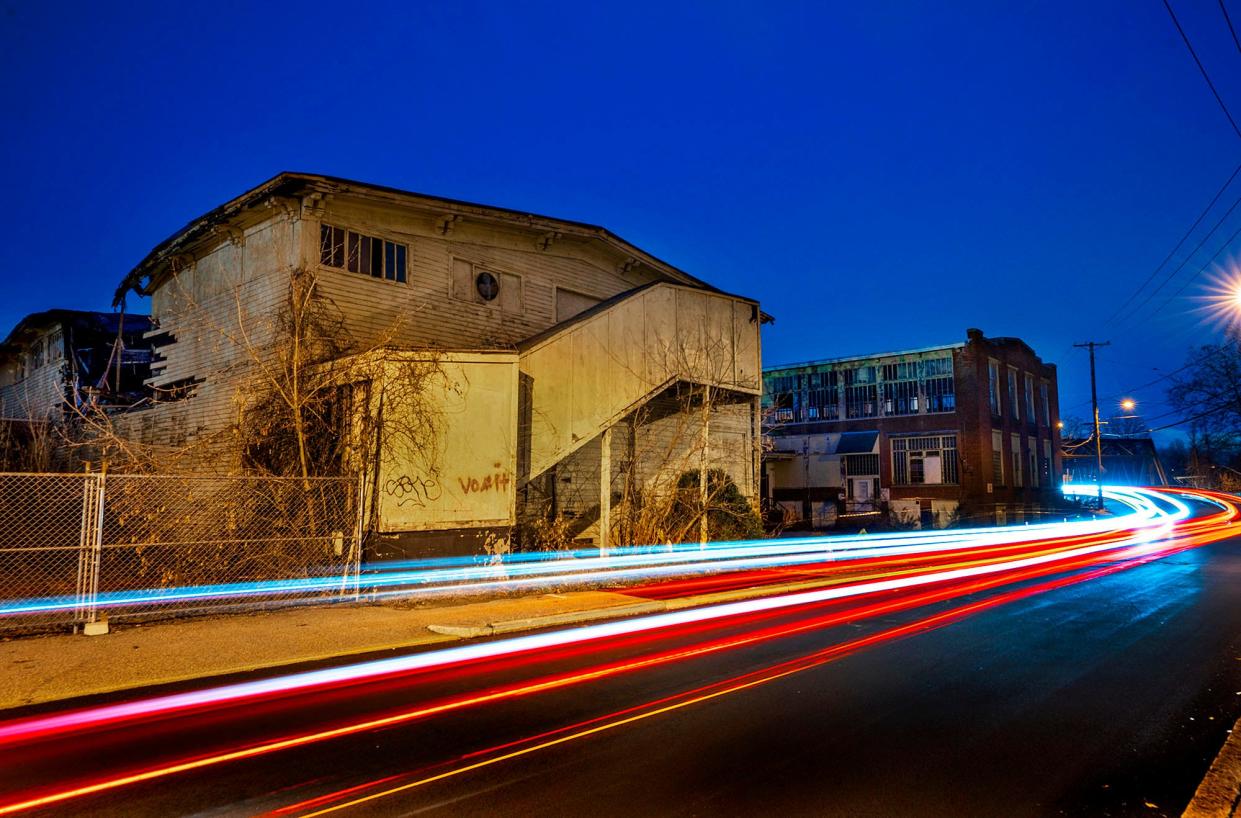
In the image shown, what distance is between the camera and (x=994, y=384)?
45.3 metres

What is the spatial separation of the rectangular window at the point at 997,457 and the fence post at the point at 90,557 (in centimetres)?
4423

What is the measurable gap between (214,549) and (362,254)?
774 cm

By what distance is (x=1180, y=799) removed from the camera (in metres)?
4.64

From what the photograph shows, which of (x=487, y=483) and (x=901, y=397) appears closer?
(x=487, y=483)

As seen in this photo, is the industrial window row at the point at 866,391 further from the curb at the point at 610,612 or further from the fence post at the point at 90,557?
the fence post at the point at 90,557

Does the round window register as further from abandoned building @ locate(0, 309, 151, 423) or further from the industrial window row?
the industrial window row

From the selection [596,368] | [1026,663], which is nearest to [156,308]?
[596,368]

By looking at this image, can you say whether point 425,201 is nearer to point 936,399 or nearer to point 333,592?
point 333,592

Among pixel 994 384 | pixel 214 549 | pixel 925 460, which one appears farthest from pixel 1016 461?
pixel 214 549

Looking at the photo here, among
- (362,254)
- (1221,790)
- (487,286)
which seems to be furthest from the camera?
(487,286)

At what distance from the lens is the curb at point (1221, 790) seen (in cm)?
439

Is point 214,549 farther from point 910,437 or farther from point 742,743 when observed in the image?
point 910,437

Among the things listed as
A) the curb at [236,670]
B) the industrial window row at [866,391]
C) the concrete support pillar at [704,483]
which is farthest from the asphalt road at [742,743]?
the industrial window row at [866,391]

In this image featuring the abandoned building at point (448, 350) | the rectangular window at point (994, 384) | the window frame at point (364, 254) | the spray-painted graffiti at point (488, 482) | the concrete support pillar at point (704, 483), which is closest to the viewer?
the abandoned building at point (448, 350)
